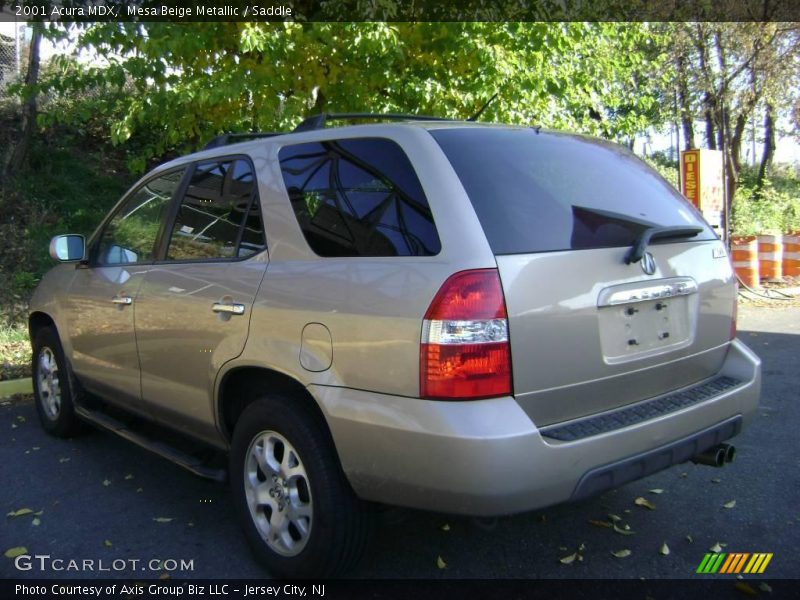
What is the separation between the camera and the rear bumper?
2.26 metres

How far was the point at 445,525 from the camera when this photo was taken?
3.44 metres

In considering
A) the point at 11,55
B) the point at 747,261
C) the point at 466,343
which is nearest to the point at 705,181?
the point at 747,261

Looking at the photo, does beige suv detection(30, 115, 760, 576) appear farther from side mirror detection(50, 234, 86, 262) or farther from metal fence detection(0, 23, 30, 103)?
metal fence detection(0, 23, 30, 103)

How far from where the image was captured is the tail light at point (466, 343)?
91.3 inches

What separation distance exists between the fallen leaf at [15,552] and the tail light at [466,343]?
87.9 inches

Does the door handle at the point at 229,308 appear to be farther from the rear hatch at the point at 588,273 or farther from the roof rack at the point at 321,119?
the rear hatch at the point at 588,273

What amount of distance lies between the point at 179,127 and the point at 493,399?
6293mm

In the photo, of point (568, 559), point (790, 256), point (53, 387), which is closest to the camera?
point (568, 559)

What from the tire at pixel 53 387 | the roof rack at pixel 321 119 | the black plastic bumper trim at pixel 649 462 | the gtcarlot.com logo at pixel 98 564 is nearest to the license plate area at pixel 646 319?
the black plastic bumper trim at pixel 649 462

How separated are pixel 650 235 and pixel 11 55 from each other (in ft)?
43.9

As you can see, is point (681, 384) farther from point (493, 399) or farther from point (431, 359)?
point (431, 359)

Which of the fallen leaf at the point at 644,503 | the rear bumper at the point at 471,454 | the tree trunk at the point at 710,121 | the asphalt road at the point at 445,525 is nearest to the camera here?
the rear bumper at the point at 471,454

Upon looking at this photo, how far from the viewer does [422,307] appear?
2357 mm

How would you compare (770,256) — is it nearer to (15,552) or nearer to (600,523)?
(600,523)
